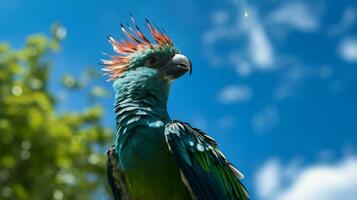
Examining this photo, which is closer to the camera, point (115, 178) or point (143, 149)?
point (143, 149)

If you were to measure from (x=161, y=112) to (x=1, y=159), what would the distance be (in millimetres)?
11341

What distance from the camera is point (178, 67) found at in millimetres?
4789

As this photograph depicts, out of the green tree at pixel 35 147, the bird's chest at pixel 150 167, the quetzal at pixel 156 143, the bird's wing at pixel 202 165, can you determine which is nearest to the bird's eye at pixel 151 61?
the quetzal at pixel 156 143

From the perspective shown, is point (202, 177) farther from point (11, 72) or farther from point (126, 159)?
point (11, 72)

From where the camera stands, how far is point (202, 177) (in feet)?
14.4

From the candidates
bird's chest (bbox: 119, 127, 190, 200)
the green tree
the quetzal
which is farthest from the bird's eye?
the green tree

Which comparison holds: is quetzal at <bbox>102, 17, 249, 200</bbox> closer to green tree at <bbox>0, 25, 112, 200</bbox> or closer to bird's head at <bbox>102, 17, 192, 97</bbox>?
bird's head at <bbox>102, 17, 192, 97</bbox>

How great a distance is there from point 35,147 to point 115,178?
37.0 ft

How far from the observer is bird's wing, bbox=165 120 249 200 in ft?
14.1

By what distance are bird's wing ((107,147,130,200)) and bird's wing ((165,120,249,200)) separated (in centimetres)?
56

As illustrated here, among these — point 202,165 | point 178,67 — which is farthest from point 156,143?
point 178,67

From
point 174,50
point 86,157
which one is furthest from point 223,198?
point 86,157

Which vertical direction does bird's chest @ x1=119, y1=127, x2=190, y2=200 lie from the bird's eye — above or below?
below

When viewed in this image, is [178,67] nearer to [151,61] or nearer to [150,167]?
[151,61]
